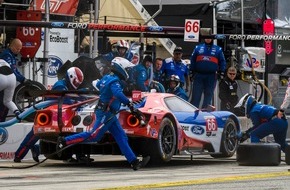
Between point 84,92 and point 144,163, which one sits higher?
point 84,92

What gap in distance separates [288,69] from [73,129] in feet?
55.3

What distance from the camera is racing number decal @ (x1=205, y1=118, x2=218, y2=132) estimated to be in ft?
55.3

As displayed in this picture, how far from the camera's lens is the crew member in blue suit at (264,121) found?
685 inches

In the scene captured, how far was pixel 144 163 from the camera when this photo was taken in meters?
15.0

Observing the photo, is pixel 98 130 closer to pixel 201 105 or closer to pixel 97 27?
pixel 97 27

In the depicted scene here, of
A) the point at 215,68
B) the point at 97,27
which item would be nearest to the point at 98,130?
the point at 97,27

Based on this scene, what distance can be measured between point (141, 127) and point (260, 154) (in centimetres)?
214

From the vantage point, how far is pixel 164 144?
1558 cm

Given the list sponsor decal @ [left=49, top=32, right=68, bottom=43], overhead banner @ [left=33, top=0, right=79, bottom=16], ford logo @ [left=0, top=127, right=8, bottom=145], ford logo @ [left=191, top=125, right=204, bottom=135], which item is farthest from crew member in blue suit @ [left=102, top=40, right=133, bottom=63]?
ford logo @ [left=191, top=125, right=204, bottom=135]

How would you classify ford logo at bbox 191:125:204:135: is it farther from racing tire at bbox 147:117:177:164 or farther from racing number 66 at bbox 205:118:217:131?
racing tire at bbox 147:117:177:164

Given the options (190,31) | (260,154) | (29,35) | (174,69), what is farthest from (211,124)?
(29,35)

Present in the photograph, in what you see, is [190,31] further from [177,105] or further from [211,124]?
[177,105]

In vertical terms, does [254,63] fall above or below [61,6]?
below

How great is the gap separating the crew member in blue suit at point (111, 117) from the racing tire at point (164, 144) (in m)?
0.33
